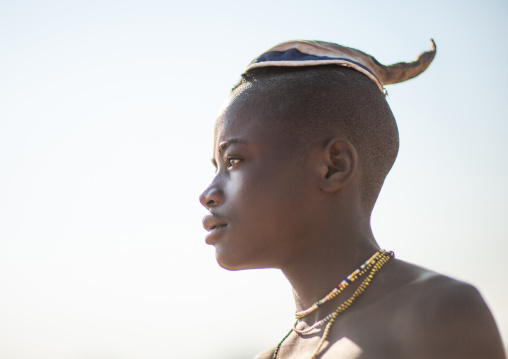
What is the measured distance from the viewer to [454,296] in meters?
2.37

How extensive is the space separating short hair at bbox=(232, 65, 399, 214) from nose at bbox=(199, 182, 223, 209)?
0.44 m

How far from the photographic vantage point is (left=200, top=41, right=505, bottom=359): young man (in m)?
2.73

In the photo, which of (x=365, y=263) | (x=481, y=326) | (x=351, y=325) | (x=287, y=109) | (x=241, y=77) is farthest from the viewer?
(x=241, y=77)

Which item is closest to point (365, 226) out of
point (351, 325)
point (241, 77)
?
point (351, 325)

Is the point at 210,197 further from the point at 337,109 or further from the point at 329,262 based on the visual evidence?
the point at 337,109

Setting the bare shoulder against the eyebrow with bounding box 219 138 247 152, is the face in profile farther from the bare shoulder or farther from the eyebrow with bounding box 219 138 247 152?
the bare shoulder

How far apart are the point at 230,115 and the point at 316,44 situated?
1.76ft

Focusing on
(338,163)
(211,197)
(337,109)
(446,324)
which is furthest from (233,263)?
(446,324)

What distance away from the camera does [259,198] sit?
283 cm

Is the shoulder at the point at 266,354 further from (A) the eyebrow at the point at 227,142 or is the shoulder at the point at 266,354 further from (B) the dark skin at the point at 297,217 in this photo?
(A) the eyebrow at the point at 227,142

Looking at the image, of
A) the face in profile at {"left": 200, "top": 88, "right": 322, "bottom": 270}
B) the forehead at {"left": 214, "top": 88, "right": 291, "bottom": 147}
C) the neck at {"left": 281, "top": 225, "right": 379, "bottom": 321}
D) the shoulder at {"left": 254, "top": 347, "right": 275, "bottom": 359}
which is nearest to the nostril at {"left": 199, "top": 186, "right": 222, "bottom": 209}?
the face in profile at {"left": 200, "top": 88, "right": 322, "bottom": 270}

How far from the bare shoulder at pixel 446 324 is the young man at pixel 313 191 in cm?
5

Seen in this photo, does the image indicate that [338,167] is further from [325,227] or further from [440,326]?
[440,326]

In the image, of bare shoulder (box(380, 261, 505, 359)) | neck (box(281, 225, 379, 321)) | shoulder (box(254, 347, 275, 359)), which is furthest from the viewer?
shoulder (box(254, 347, 275, 359))
